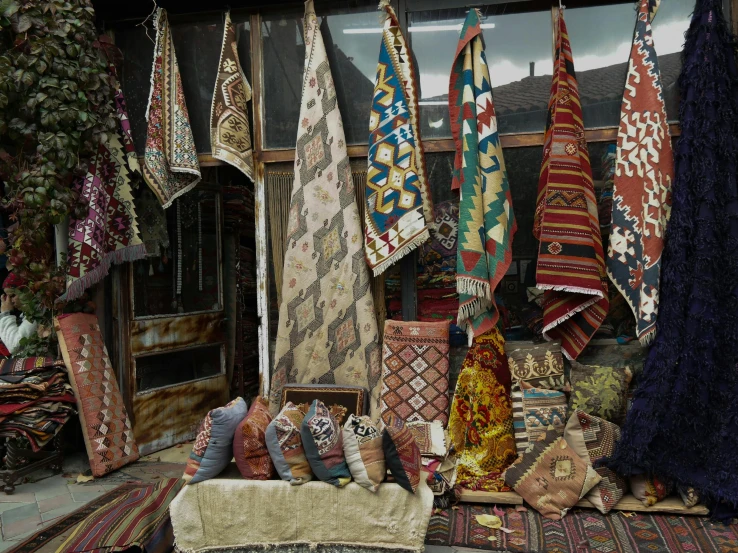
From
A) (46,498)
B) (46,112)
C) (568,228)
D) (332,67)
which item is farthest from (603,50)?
(46,498)

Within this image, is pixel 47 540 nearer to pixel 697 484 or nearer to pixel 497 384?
pixel 497 384

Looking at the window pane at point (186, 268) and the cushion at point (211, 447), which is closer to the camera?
the cushion at point (211, 447)

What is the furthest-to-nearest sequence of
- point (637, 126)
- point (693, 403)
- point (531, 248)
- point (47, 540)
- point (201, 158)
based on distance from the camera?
point (201, 158)
point (531, 248)
point (637, 126)
point (693, 403)
point (47, 540)

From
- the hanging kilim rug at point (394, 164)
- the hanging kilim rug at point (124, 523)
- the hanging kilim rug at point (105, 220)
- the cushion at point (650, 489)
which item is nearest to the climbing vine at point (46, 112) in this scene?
the hanging kilim rug at point (105, 220)

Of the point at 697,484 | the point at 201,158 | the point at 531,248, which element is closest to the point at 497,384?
the point at 531,248

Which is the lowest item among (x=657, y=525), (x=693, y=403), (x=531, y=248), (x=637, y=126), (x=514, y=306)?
(x=657, y=525)

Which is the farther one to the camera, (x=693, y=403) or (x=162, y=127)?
(x=162, y=127)

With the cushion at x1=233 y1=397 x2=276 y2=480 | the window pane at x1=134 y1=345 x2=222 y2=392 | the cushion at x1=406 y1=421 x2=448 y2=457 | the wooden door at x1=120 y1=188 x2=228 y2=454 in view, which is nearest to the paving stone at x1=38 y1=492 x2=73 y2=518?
the wooden door at x1=120 y1=188 x2=228 y2=454

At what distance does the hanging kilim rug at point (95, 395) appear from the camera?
4.14m

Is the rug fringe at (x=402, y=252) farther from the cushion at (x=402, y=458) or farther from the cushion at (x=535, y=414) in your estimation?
the cushion at (x=402, y=458)

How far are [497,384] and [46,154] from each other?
323 centimetres

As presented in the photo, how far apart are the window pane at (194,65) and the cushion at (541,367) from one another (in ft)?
8.41

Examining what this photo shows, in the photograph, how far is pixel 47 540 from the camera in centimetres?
309

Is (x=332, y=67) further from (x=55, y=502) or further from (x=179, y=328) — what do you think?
(x=55, y=502)
